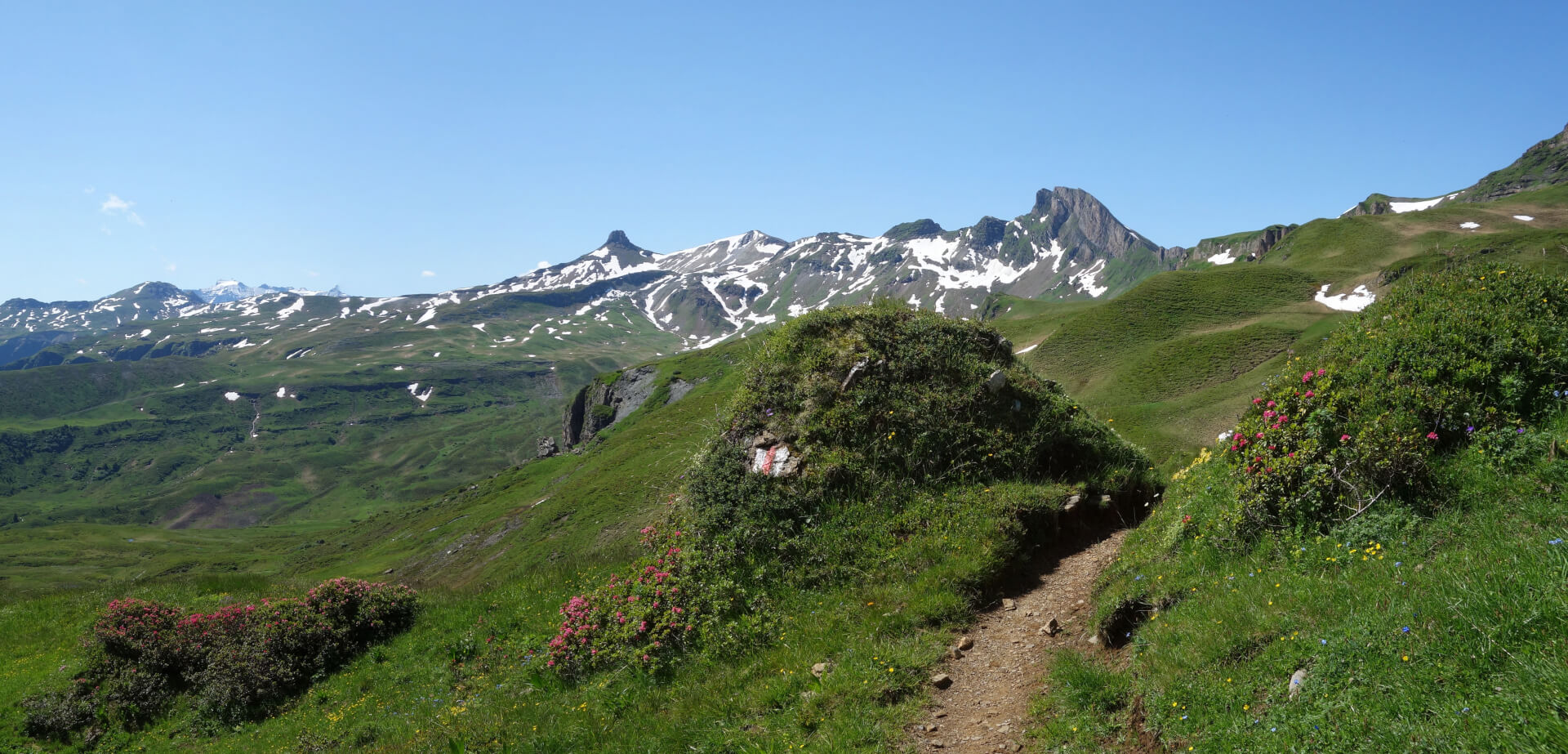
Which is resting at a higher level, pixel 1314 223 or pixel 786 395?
pixel 1314 223

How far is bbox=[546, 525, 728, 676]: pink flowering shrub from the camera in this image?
1118cm

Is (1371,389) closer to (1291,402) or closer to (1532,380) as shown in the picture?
(1291,402)

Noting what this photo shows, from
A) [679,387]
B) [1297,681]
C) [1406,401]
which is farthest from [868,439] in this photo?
[679,387]

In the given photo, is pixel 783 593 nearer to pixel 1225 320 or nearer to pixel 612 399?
pixel 1225 320

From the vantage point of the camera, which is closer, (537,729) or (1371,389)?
(1371,389)

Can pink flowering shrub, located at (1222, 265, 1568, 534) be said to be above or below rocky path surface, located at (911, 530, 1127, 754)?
above

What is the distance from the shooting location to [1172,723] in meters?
6.33

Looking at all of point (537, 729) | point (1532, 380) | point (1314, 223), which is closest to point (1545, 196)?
point (1314, 223)

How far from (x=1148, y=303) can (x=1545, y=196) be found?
93.7m

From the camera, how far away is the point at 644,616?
38.1 feet

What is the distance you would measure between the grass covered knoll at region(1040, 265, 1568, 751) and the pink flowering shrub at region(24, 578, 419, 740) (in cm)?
1466

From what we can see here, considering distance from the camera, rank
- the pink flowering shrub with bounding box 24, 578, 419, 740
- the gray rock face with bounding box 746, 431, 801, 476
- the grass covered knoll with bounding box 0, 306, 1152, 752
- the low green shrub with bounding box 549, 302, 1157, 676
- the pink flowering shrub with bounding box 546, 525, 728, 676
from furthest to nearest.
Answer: the pink flowering shrub with bounding box 24, 578, 419, 740
the gray rock face with bounding box 746, 431, 801, 476
the low green shrub with bounding box 549, 302, 1157, 676
the pink flowering shrub with bounding box 546, 525, 728, 676
the grass covered knoll with bounding box 0, 306, 1152, 752

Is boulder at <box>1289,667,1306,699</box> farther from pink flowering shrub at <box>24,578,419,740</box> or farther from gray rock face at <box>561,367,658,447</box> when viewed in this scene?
gray rock face at <box>561,367,658,447</box>

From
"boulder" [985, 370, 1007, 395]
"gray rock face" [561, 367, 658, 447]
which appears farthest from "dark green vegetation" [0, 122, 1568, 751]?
"gray rock face" [561, 367, 658, 447]
